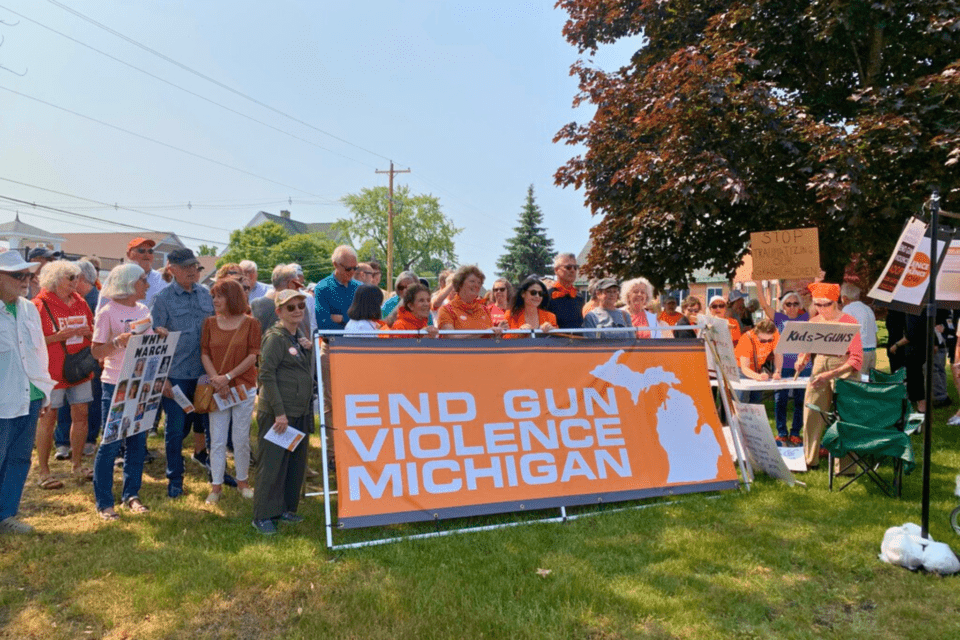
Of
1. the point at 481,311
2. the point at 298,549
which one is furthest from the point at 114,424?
the point at 481,311

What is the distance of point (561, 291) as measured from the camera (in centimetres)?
689

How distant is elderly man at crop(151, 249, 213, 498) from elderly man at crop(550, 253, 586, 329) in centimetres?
348

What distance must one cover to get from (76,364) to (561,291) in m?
4.77

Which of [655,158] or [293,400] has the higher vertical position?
[655,158]

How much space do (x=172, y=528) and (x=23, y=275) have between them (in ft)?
7.20

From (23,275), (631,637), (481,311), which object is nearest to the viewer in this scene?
(631,637)

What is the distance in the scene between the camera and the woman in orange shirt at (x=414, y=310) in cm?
561

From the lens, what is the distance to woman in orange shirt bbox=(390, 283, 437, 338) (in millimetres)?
5613

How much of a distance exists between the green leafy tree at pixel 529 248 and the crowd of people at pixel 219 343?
44901 millimetres

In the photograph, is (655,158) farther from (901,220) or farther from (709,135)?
(901,220)

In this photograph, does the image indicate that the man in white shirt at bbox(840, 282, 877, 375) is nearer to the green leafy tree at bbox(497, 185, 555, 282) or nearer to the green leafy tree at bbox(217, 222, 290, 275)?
the green leafy tree at bbox(497, 185, 555, 282)

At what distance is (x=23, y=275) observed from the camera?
4770 millimetres

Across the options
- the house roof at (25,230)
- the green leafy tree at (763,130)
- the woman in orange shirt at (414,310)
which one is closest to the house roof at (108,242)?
the house roof at (25,230)

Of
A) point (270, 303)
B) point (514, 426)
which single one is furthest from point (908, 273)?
point (270, 303)
